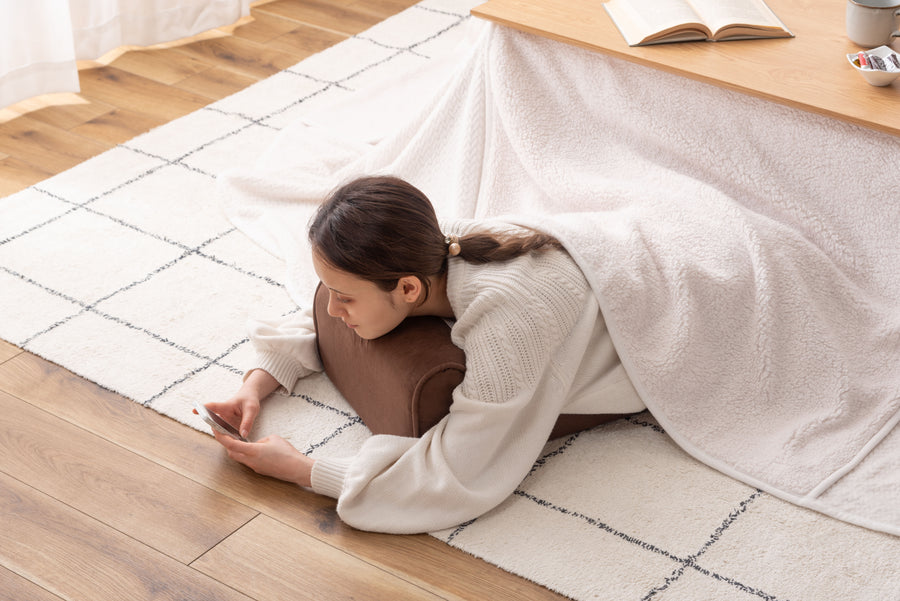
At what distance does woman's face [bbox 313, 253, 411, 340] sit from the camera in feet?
4.43

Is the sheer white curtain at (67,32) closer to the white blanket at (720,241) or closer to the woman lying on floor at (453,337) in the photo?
the white blanket at (720,241)

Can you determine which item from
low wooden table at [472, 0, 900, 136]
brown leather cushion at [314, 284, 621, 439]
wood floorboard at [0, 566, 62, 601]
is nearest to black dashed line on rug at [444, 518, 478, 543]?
brown leather cushion at [314, 284, 621, 439]

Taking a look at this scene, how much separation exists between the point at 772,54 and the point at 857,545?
0.85m

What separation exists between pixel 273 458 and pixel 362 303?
254 millimetres

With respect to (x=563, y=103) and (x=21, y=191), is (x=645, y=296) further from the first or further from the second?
(x=21, y=191)

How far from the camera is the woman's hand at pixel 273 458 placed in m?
1.40

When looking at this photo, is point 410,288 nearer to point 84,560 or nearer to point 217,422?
point 217,422

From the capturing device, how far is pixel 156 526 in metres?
1.36

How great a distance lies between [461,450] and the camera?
136 centimetres

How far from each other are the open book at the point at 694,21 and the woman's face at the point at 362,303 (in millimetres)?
705

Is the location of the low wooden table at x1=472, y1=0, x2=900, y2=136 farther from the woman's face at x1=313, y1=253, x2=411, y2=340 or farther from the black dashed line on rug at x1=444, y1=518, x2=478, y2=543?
the black dashed line on rug at x1=444, y1=518, x2=478, y2=543

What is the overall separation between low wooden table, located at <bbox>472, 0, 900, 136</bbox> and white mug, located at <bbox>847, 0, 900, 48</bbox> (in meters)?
0.04

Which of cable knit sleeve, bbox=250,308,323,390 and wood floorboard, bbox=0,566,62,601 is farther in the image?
cable knit sleeve, bbox=250,308,323,390

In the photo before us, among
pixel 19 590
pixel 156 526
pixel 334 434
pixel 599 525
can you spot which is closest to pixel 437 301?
pixel 334 434
